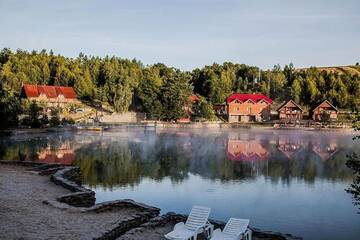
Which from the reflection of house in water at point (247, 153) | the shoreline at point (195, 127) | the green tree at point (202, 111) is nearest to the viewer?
the reflection of house in water at point (247, 153)

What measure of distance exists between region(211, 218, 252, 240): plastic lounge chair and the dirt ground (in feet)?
10.5

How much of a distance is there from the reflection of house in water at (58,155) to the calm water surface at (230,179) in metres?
0.07

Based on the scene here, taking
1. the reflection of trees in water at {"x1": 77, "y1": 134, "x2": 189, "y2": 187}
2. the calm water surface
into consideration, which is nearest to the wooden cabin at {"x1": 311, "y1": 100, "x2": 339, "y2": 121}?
the calm water surface

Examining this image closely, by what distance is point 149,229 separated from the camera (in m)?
12.5

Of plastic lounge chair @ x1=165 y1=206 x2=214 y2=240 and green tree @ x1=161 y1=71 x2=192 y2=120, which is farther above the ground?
green tree @ x1=161 y1=71 x2=192 y2=120

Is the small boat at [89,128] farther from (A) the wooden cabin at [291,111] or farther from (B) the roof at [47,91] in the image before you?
(A) the wooden cabin at [291,111]

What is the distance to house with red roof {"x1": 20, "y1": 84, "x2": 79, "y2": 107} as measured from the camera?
85.8 meters

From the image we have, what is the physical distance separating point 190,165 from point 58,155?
1113 centimetres

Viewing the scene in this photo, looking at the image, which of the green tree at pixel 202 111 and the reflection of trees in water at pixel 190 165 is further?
the green tree at pixel 202 111

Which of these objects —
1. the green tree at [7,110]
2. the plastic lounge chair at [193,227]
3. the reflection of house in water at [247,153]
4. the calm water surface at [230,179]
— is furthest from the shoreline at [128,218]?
the green tree at [7,110]

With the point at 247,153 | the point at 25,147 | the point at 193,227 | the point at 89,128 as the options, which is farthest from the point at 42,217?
the point at 89,128

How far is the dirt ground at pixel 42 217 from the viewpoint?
37.7 feet

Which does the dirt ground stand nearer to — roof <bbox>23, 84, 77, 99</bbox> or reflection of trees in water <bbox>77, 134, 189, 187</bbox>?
reflection of trees in water <bbox>77, 134, 189, 187</bbox>

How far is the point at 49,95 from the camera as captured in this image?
8844cm
